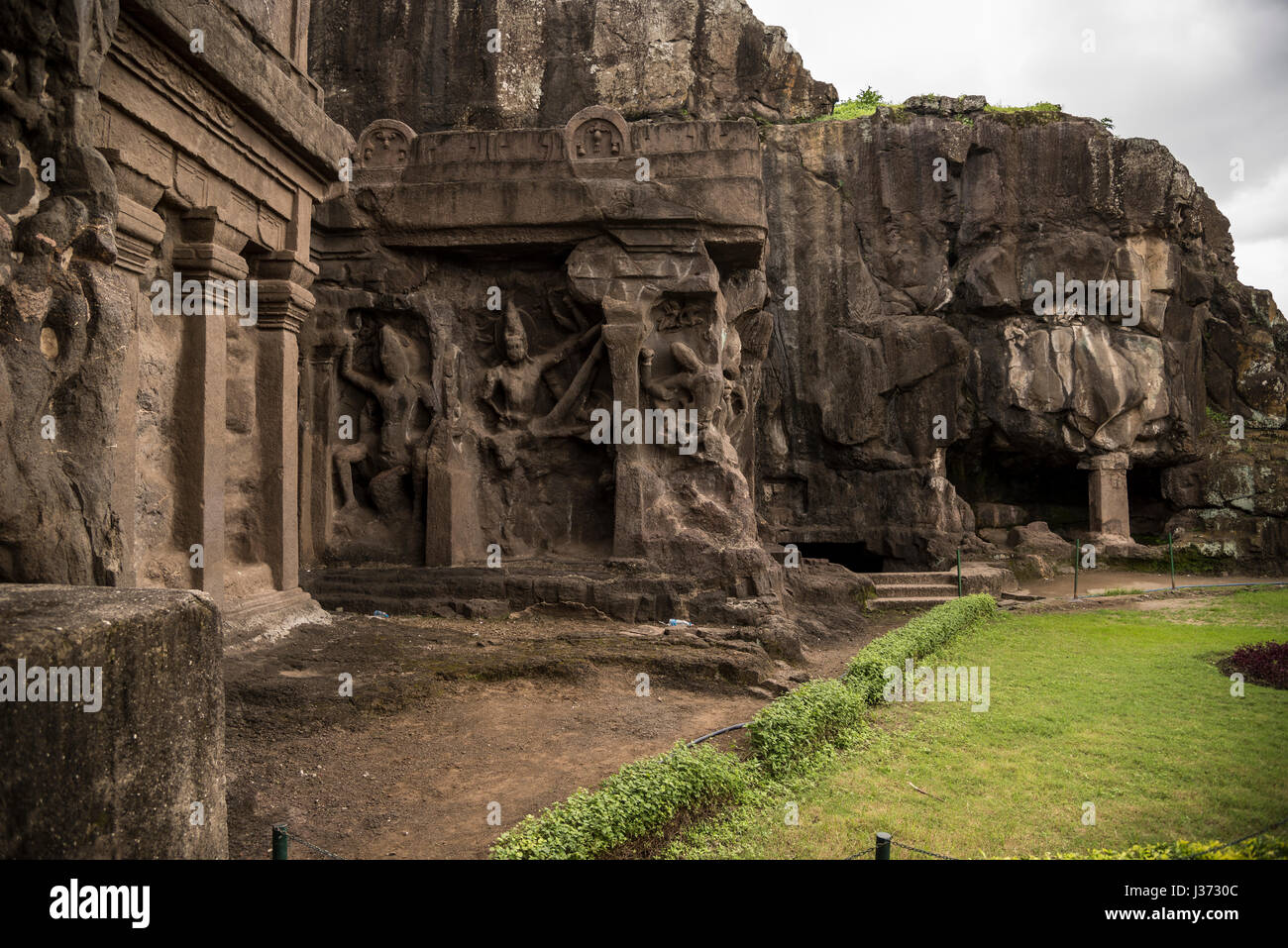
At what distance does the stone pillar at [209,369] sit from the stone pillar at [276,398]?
0.79 meters

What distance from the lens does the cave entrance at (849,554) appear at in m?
21.6

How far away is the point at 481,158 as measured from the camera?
10836mm

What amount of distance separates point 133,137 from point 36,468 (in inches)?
142

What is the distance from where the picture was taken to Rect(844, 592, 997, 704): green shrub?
300 inches

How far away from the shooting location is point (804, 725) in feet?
19.8

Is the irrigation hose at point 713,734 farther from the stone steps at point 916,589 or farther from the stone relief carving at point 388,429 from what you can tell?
the stone steps at point 916,589

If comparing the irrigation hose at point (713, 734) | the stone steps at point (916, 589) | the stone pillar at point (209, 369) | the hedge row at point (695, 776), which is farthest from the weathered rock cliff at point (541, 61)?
the irrigation hose at point (713, 734)

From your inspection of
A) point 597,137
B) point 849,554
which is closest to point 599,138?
point 597,137

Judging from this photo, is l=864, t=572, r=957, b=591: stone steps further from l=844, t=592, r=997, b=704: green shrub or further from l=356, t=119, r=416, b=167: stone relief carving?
l=356, t=119, r=416, b=167: stone relief carving

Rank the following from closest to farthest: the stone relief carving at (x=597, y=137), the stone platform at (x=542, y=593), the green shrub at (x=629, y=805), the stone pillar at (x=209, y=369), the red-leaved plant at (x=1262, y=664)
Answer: the green shrub at (x=629, y=805), the stone pillar at (x=209, y=369), the red-leaved plant at (x=1262, y=664), the stone platform at (x=542, y=593), the stone relief carving at (x=597, y=137)

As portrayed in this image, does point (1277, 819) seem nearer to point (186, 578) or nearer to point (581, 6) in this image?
point (186, 578)

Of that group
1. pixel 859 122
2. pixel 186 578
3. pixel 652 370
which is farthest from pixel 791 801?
pixel 859 122

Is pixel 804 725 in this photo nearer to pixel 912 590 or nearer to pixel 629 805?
pixel 629 805

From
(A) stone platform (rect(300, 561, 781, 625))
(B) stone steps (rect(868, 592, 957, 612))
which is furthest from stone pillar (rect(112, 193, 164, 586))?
(B) stone steps (rect(868, 592, 957, 612))
